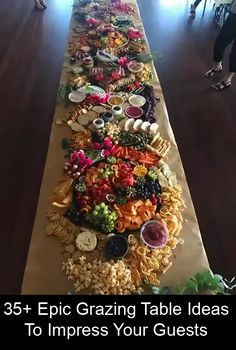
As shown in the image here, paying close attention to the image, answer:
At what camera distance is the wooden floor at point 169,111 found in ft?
6.45

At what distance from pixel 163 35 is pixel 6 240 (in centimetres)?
302

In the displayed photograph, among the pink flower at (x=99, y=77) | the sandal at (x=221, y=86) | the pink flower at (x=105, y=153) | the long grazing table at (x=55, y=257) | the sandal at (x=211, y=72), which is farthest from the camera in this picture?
the sandal at (x=211, y=72)

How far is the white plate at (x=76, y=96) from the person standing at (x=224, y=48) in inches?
59.6

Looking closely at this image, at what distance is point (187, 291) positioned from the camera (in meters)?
1.20

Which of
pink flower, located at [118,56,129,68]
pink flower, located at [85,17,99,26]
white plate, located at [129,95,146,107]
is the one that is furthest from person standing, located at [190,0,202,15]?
white plate, located at [129,95,146,107]

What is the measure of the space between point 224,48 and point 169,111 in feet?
2.53

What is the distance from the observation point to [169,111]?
9.26 feet

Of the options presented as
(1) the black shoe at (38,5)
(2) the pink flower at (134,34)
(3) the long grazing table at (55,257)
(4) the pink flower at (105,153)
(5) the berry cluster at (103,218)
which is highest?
(1) the black shoe at (38,5)

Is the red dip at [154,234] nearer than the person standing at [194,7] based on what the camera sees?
Yes

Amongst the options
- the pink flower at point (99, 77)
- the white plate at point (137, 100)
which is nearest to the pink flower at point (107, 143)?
the white plate at point (137, 100)

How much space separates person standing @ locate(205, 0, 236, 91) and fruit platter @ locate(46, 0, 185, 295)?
99 centimetres

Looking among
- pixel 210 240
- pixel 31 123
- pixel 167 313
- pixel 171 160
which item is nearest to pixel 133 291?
pixel 167 313

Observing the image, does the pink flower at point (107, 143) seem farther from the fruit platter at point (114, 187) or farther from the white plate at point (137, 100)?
the white plate at point (137, 100)

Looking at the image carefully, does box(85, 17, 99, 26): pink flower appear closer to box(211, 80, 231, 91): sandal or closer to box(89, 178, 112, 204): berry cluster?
box(211, 80, 231, 91): sandal
